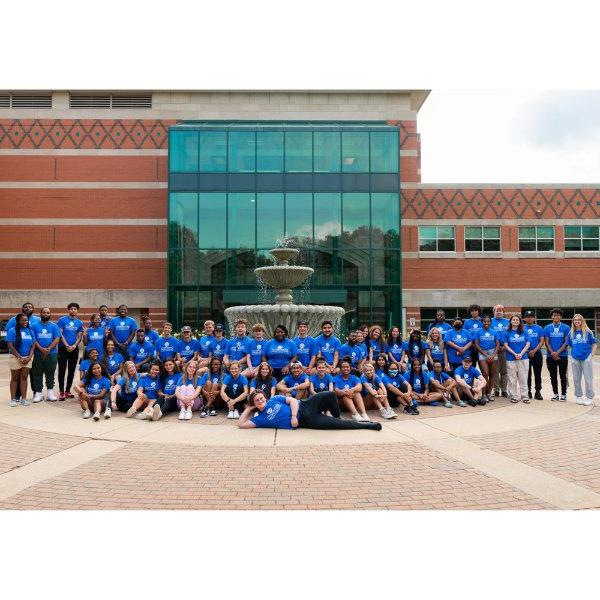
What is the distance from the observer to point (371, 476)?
530 cm

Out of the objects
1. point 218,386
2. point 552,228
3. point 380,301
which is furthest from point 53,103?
point 552,228

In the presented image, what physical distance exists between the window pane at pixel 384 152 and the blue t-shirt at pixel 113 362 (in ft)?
70.1

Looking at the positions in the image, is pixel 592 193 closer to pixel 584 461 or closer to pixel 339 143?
pixel 339 143

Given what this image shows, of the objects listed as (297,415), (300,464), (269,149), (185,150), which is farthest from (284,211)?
(300,464)

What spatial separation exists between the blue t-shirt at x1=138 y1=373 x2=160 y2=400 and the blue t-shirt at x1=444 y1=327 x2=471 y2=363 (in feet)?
18.7

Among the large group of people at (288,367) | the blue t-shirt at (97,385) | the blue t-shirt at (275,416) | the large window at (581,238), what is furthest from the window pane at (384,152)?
the blue t-shirt at (275,416)

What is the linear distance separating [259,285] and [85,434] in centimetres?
2055

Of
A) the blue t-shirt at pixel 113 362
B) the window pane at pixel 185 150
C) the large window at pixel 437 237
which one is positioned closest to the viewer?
the blue t-shirt at pixel 113 362

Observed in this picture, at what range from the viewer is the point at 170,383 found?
9266mm

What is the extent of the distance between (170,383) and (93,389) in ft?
4.21

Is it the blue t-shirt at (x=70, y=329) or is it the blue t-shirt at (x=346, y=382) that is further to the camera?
the blue t-shirt at (x=70, y=329)

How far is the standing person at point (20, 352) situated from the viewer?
9.98 metres

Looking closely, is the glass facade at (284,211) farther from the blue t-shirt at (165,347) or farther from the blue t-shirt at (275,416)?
the blue t-shirt at (275,416)

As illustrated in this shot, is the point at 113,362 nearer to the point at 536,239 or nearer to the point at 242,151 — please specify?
the point at 242,151
